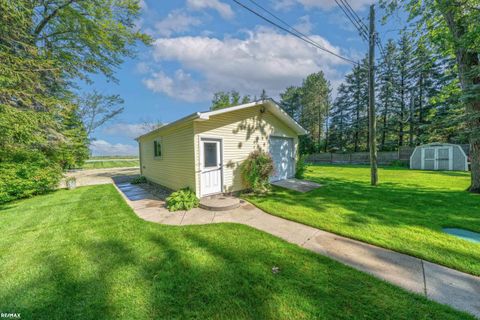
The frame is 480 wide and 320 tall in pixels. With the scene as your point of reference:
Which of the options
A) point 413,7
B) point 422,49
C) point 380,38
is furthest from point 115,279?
point 422,49

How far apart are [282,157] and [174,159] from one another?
4816 millimetres

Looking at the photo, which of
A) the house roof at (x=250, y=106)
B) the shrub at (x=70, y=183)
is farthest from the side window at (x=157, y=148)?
A: the shrub at (x=70, y=183)

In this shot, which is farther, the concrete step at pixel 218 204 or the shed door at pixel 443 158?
the shed door at pixel 443 158

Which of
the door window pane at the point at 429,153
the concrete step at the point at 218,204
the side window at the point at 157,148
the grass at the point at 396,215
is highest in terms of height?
the side window at the point at 157,148

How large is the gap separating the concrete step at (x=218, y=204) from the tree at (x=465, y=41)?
6903mm

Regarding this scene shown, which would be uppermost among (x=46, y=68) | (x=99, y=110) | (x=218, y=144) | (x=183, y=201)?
(x=99, y=110)

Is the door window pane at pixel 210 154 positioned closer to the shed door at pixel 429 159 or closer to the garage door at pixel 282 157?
the garage door at pixel 282 157

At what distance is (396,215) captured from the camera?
4.52 meters

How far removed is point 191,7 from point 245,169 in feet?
17.8

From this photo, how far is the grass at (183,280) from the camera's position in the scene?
1.95 m

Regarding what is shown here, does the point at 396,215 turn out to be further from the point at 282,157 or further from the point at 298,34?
the point at 298,34

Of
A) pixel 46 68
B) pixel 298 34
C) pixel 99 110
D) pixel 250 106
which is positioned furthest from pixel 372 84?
pixel 99 110

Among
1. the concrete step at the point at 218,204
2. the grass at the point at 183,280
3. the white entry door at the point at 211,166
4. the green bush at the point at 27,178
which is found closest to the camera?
the grass at the point at 183,280

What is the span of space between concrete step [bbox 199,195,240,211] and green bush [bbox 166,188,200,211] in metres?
0.24
